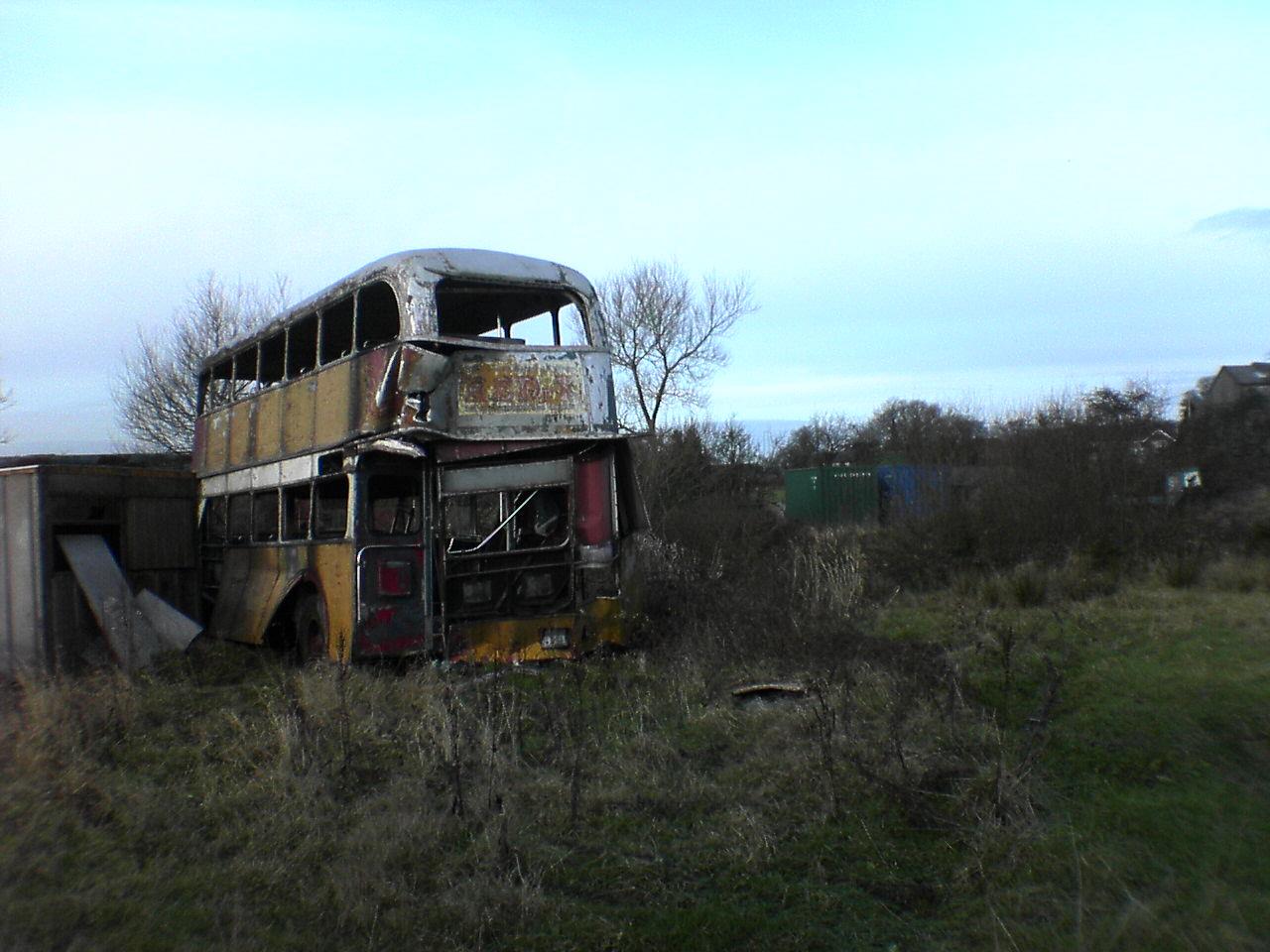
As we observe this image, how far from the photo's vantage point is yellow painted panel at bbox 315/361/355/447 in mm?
10141

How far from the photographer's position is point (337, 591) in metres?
10.1

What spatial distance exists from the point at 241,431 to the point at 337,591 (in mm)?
3988

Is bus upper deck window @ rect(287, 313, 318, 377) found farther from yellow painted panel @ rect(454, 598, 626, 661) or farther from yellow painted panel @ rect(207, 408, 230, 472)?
yellow painted panel @ rect(454, 598, 626, 661)

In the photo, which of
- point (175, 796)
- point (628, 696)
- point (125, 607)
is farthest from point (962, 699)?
point (125, 607)

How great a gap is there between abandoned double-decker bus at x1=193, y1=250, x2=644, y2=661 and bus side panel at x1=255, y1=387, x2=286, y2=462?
45 cm

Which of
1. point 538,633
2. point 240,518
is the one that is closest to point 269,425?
point 240,518

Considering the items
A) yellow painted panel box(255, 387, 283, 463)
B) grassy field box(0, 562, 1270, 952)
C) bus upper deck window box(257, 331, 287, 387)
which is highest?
bus upper deck window box(257, 331, 287, 387)

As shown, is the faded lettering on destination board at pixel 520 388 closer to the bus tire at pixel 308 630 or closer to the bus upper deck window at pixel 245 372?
the bus tire at pixel 308 630

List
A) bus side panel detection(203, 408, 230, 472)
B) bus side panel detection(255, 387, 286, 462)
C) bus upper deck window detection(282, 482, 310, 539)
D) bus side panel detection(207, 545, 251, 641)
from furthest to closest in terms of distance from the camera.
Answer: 1. bus side panel detection(203, 408, 230, 472)
2. bus side panel detection(207, 545, 251, 641)
3. bus side panel detection(255, 387, 286, 462)
4. bus upper deck window detection(282, 482, 310, 539)

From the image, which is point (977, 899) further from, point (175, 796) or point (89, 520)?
point (89, 520)

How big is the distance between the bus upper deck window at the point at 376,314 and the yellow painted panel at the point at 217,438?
12.2 feet

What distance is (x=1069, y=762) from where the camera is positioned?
5.99 metres

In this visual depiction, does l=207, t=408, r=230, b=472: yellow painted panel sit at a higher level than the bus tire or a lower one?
higher

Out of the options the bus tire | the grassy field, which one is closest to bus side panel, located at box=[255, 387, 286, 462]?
the bus tire
